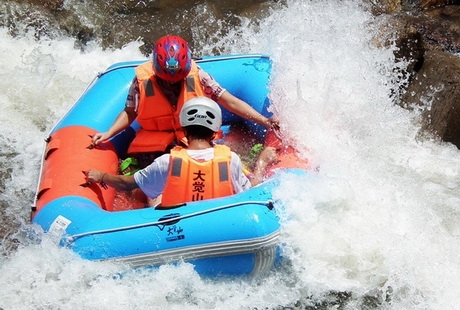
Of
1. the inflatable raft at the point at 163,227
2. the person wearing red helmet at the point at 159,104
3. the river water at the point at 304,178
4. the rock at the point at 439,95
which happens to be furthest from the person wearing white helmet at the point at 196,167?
the rock at the point at 439,95

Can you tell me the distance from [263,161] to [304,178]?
2.09ft

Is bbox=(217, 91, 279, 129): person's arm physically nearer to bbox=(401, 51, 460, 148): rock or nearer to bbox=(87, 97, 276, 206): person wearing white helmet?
bbox=(87, 97, 276, 206): person wearing white helmet

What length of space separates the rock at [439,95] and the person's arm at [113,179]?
3248 mm

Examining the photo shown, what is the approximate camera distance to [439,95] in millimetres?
6367

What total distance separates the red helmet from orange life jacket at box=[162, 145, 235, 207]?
761 millimetres

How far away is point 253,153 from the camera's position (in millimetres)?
5324

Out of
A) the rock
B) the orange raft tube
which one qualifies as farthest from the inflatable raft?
the rock

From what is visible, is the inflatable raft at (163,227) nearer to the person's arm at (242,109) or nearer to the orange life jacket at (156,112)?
the orange life jacket at (156,112)

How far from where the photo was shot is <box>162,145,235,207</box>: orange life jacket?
404 cm

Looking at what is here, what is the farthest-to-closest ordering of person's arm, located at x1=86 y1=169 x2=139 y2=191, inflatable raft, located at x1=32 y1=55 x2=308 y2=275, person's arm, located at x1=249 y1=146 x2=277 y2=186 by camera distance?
person's arm, located at x1=249 y1=146 x2=277 y2=186, person's arm, located at x1=86 y1=169 x2=139 y2=191, inflatable raft, located at x1=32 y1=55 x2=308 y2=275

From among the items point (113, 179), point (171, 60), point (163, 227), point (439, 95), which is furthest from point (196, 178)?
point (439, 95)

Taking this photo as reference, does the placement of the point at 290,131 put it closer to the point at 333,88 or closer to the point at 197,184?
the point at 333,88

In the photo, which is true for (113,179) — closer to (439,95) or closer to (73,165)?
(73,165)

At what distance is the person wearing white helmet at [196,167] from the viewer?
4.03 metres
